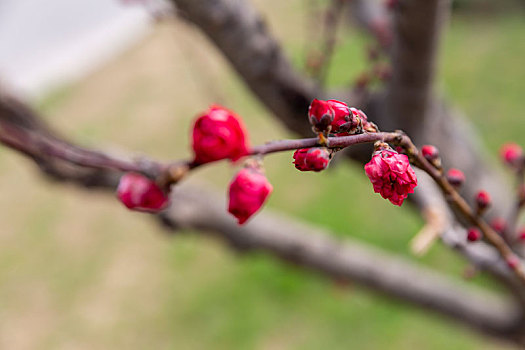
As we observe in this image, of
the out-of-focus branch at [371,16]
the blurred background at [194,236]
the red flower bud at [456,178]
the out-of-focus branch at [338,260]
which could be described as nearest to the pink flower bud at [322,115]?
the red flower bud at [456,178]

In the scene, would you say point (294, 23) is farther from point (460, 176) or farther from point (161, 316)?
point (460, 176)

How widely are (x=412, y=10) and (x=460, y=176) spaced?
46 centimetres

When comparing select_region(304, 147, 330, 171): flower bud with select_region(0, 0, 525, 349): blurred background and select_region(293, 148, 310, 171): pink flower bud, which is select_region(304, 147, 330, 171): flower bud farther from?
select_region(0, 0, 525, 349): blurred background

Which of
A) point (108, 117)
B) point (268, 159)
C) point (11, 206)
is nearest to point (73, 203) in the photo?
point (11, 206)

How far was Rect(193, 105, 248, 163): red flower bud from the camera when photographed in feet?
1.83

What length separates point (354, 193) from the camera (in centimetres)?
441

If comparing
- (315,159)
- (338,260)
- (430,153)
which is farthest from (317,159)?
(338,260)

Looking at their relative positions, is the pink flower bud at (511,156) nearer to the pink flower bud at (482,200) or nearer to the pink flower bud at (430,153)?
the pink flower bud at (482,200)

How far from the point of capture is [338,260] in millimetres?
2115

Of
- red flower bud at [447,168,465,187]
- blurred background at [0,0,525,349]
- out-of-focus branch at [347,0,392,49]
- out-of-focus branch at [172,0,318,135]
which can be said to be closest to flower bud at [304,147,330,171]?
red flower bud at [447,168,465,187]

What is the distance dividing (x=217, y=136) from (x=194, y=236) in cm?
372

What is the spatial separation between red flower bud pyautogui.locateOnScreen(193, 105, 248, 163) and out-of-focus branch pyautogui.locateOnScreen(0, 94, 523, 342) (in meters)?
1.43

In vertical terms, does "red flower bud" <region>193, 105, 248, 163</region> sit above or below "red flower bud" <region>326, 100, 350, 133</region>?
below

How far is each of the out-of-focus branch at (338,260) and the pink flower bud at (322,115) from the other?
147 cm
